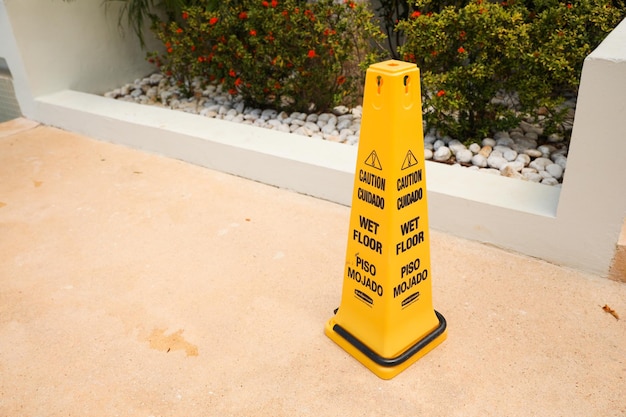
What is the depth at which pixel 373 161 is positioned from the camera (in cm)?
171

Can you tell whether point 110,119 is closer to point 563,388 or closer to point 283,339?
point 283,339

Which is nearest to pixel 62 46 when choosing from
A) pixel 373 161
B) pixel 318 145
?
pixel 318 145

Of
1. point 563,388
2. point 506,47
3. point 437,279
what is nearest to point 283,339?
point 437,279

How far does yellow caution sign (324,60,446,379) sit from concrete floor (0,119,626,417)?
0.28ft

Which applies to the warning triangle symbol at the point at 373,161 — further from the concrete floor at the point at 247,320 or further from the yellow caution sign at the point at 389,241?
the concrete floor at the point at 247,320

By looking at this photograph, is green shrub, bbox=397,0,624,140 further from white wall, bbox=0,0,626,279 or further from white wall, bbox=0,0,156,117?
white wall, bbox=0,0,156,117

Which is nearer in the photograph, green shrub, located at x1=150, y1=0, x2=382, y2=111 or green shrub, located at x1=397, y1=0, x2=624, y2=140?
green shrub, located at x1=397, y1=0, x2=624, y2=140

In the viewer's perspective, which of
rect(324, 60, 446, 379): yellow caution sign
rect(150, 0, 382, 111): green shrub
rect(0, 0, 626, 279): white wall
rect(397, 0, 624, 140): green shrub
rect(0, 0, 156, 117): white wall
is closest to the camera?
rect(324, 60, 446, 379): yellow caution sign

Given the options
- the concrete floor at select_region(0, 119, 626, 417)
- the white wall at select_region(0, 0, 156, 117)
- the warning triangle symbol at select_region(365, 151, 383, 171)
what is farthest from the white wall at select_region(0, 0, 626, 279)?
the warning triangle symbol at select_region(365, 151, 383, 171)

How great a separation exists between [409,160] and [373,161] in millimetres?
116

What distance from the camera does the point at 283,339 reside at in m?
2.08

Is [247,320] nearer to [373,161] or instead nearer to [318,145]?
[373,161]

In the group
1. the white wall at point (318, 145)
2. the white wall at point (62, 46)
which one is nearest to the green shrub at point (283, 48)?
the white wall at point (318, 145)

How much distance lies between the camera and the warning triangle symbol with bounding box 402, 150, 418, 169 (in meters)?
1.68
